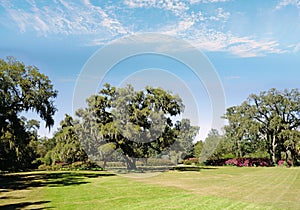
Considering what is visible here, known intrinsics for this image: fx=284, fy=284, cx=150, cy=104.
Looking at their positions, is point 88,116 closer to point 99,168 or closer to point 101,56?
point 99,168

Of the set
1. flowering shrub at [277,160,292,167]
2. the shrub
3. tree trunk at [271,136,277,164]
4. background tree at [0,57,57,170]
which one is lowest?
flowering shrub at [277,160,292,167]

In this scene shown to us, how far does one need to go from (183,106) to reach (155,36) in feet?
33.4

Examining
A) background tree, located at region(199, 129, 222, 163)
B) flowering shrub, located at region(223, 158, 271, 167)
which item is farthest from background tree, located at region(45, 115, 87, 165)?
flowering shrub, located at region(223, 158, 271, 167)

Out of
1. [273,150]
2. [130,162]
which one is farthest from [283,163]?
[130,162]

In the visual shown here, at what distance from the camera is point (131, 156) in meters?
26.5

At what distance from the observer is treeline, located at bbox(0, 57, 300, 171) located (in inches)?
760

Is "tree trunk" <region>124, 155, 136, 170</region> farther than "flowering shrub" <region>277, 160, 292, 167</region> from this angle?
No

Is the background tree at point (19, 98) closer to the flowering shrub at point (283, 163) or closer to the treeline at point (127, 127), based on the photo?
the treeline at point (127, 127)

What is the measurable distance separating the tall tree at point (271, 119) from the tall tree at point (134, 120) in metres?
13.5

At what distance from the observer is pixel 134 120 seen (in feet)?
82.2

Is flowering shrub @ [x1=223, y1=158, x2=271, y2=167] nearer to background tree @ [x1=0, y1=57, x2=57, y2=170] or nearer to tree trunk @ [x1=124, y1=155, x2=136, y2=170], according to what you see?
tree trunk @ [x1=124, y1=155, x2=136, y2=170]

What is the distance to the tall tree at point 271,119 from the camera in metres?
35.4

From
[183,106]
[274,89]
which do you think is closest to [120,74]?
[183,106]

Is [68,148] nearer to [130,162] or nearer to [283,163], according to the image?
Result: [130,162]
